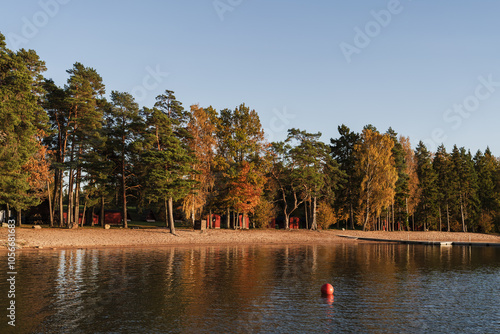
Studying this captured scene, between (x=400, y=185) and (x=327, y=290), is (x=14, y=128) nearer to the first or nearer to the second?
(x=327, y=290)

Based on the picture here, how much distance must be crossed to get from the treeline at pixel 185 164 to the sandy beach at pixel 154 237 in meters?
3.77

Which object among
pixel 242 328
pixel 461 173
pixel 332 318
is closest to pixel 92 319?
pixel 242 328

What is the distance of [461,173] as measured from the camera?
9144 centimetres

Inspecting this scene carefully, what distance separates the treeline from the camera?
4269cm

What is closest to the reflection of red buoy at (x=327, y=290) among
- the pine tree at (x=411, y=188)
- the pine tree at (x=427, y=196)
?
the pine tree at (x=411, y=188)

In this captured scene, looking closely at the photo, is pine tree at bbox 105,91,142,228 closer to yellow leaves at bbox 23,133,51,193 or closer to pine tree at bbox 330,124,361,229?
yellow leaves at bbox 23,133,51,193

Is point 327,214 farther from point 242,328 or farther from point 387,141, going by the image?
point 242,328

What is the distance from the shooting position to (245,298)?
17812mm

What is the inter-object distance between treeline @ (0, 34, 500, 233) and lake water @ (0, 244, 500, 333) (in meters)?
21.1

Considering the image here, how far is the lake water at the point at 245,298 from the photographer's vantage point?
44.2 ft

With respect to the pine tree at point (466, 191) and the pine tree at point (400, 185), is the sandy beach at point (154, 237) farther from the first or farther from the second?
the pine tree at point (466, 191)

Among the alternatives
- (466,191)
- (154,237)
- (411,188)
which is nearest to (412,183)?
(411,188)

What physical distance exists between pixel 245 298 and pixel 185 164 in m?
36.8

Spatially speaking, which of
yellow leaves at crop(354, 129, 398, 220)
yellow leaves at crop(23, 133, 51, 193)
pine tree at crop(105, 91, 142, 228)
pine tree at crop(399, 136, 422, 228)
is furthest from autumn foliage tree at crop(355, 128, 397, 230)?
yellow leaves at crop(23, 133, 51, 193)
